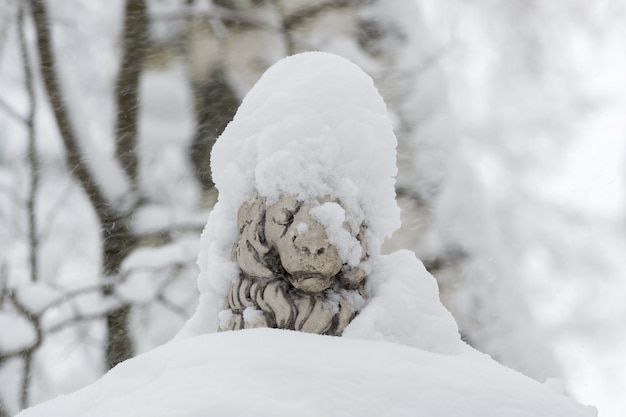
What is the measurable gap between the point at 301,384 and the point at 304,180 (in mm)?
622

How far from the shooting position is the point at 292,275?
75.6 inches

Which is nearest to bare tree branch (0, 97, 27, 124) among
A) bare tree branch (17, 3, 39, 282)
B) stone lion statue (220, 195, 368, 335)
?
bare tree branch (17, 3, 39, 282)

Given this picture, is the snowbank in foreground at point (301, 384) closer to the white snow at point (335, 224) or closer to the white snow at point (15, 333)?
the white snow at point (335, 224)

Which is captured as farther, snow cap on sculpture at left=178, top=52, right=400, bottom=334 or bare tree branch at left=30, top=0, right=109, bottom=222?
bare tree branch at left=30, top=0, right=109, bottom=222

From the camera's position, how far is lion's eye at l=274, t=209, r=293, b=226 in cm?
191

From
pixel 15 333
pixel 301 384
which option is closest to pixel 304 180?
pixel 301 384

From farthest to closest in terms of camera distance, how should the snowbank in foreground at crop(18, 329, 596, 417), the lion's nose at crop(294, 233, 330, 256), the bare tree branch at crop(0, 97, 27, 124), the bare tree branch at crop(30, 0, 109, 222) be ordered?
the bare tree branch at crop(0, 97, 27, 124)
the bare tree branch at crop(30, 0, 109, 222)
the lion's nose at crop(294, 233, 330, 256)
the snowbank in foreground at crop(18, 329, 596, 417)

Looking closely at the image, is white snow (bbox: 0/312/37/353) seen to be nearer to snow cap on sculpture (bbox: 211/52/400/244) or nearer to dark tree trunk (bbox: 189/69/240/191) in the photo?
dark tree trunk (bbox: 189/69/240/191)

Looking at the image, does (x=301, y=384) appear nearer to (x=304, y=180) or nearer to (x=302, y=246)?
(x=302, y=246)

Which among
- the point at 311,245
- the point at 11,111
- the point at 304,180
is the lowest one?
the point at 11,111

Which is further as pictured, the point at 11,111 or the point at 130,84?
the point at 11,111

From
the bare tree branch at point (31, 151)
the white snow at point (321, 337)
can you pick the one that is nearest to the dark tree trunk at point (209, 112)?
the bare tree branch at point (31, 151)

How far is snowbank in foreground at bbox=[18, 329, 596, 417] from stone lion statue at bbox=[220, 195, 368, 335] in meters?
0.18

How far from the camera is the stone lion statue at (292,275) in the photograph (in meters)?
1.88
